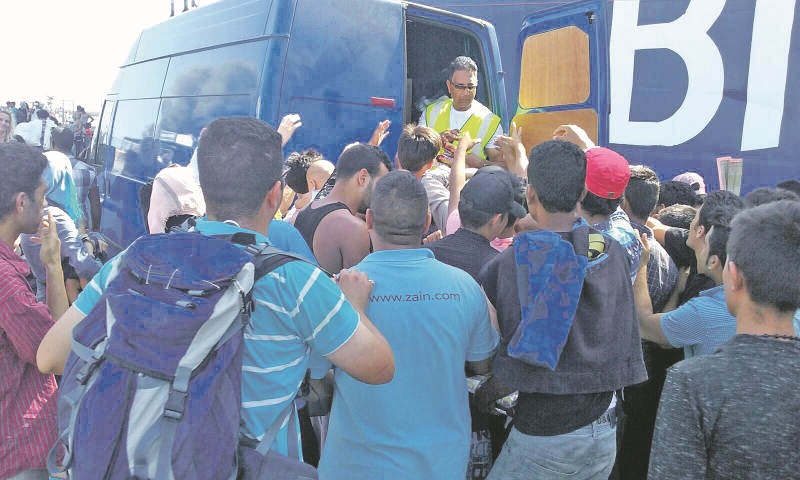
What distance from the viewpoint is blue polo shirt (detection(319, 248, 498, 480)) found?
6.08 feet

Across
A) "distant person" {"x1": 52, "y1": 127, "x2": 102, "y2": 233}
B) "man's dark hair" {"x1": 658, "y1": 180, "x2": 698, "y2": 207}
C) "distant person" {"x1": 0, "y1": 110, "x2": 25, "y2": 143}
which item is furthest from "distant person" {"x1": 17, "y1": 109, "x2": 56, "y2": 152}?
"man's dark hair" {"x1": 658, "y1": 180, "x2": 698, "y2": 207}

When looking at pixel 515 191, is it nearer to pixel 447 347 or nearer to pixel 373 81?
pixel 447 347

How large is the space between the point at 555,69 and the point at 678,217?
202 cm

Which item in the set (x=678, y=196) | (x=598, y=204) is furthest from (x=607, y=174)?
(x=678, y=196)

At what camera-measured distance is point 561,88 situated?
4.67m

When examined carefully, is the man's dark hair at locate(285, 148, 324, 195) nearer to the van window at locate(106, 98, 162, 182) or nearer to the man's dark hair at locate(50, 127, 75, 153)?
the van window at locate(106, 98, 162, 182)

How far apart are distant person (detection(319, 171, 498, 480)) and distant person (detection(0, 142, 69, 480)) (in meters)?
0.91

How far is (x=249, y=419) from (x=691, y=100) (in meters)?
5.43

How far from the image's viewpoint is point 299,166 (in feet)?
11.8

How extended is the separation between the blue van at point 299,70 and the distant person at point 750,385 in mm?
2797

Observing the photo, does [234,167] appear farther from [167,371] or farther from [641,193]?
[641,193]

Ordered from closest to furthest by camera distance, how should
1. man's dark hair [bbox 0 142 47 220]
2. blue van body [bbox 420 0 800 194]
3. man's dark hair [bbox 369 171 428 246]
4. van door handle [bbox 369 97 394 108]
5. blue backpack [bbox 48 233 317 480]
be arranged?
blue backpack [bbox 48 233 317 480], man's dark hair [bbox 369 171 428 246], man's dark hair [bbox 0 142 47 220], van door handle [bbox 369 97 394 108], blue van body [bbox 420 0 800 194]

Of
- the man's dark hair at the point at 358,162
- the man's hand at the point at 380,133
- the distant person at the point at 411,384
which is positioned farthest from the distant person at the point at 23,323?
the man's hand at the point at 380,133

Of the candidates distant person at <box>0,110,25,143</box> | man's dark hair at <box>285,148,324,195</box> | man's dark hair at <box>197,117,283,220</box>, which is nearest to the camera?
man's dark hair at <box>197,117,283,220</box>
